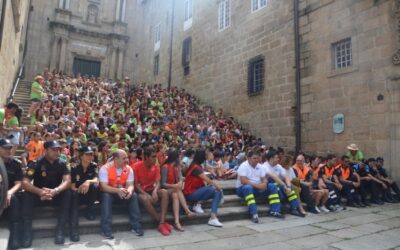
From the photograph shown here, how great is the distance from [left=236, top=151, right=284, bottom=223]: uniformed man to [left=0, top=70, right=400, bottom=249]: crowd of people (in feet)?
0.07

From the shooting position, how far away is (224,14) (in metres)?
16.9

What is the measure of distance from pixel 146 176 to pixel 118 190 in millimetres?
744

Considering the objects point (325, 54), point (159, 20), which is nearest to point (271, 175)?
point (325, 54)

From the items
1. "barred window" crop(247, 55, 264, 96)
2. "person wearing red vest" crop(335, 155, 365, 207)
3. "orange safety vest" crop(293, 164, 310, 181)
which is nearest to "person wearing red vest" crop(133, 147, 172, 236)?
"orange safety vest" crop(293, 164, 310, 181)

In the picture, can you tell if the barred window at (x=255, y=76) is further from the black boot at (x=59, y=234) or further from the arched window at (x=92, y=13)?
the arched window at (x=92, y=13)

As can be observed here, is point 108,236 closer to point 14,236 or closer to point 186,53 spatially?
point 14,236

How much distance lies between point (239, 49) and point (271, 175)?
9.73 meters

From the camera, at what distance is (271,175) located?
696 cm

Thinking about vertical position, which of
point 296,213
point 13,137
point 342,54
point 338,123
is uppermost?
point 342,54

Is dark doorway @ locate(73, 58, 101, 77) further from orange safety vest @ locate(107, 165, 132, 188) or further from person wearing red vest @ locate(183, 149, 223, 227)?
orange safety vest @ locate(107, 165, 132, 188)

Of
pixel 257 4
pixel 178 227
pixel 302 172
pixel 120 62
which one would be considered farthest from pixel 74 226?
pixel 120 62

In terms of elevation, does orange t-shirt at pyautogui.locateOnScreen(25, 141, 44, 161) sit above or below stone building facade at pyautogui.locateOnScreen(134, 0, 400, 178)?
below

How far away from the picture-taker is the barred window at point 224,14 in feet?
54.3

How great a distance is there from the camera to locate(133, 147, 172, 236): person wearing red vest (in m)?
5.41
